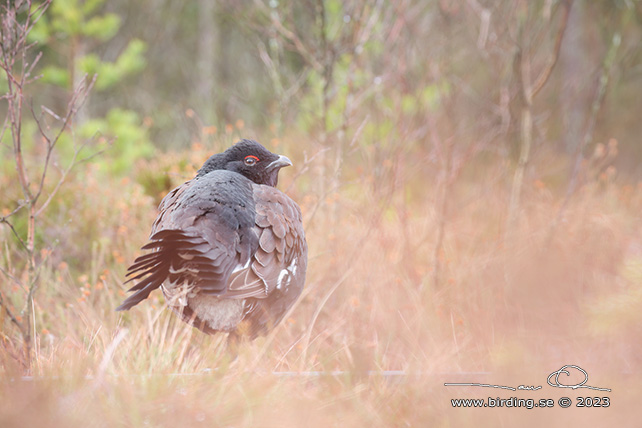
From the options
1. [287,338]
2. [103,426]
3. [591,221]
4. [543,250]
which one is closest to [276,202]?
[287,338]

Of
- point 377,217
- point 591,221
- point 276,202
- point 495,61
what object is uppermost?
point 495,61

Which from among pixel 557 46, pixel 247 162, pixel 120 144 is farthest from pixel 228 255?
pixel 120 144

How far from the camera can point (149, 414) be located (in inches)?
97.6

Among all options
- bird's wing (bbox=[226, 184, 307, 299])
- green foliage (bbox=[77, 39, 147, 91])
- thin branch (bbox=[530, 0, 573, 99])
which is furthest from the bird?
green foliage (bbox=[77, 39, 147, 91])

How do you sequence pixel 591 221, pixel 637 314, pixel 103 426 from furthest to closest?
pixel 591 221, pixel 637 314, pixel 103 426

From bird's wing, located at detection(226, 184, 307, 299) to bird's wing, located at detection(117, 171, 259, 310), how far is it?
5cm

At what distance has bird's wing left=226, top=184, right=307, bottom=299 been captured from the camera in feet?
10.1

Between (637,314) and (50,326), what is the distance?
3944mm

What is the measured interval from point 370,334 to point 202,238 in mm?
1535

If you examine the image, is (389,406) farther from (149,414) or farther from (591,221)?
(591,221)

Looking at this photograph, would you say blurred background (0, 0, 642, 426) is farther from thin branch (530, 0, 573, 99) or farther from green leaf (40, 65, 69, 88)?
green leaf (40, 65, 69, 88)

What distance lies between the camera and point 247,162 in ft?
12.4

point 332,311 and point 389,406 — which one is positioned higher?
point 332,311

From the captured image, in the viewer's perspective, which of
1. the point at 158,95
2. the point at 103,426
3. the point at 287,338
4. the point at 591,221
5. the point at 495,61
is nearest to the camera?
the point at 103,426
